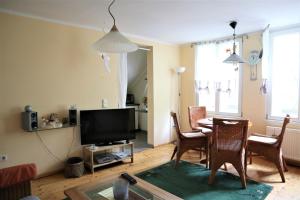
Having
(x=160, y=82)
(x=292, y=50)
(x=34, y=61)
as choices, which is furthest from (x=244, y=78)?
(x=34, y=61)

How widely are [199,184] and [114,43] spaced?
87.5 inches

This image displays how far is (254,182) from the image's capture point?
293cm

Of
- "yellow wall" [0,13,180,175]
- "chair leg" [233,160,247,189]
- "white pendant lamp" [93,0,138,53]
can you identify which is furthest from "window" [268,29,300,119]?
"white pendant lamp" [93,0,138,53]

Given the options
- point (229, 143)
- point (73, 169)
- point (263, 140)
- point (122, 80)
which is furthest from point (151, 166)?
point (263, 140)

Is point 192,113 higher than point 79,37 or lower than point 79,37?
lower

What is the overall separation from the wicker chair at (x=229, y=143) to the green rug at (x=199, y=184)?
14 cm

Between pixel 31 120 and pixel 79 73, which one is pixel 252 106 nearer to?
pixel 79 73

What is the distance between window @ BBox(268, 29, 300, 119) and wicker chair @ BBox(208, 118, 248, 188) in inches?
60.4

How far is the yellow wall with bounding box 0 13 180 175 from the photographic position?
284 centimetres

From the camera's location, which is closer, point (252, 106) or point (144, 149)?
point (252, 106)

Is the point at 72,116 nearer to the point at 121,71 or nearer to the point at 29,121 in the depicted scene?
the point at 29,121

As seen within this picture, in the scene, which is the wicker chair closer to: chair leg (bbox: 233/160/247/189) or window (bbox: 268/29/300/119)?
chair leg (bbox: 233/160/247/189)

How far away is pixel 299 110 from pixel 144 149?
2.98m

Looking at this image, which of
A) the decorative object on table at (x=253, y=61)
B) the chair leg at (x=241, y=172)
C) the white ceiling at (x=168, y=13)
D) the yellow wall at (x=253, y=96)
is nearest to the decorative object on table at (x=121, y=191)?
the chair leg at (x=241, y=172)
